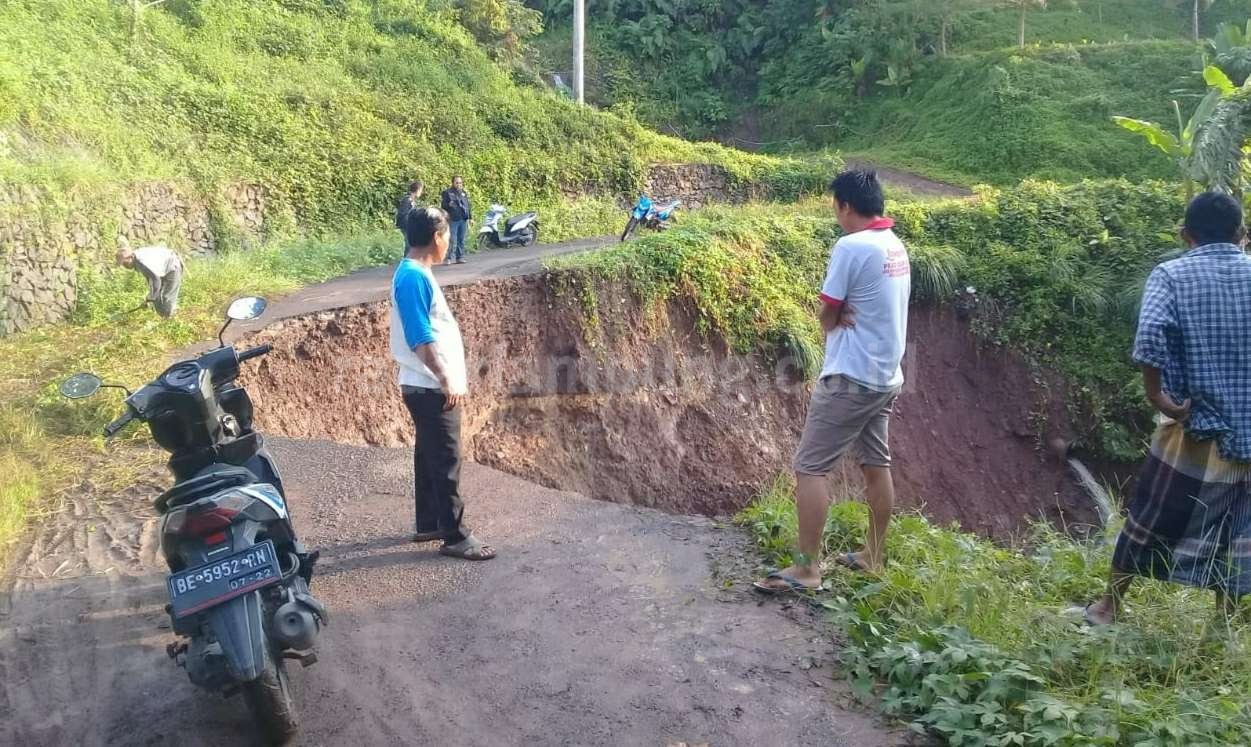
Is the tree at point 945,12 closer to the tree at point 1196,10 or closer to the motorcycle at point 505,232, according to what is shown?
the tree at point 1196,10

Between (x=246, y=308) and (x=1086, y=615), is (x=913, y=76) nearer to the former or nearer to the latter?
→ (x=1086, y=615)

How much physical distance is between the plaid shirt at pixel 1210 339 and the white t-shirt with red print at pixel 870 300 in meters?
1.00

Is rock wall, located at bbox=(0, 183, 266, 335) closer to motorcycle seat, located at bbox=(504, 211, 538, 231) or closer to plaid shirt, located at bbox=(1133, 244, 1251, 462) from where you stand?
motorcycle seat, located at bbox=(504, 211, 538, 231)

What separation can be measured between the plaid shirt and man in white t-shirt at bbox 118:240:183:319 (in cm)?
855

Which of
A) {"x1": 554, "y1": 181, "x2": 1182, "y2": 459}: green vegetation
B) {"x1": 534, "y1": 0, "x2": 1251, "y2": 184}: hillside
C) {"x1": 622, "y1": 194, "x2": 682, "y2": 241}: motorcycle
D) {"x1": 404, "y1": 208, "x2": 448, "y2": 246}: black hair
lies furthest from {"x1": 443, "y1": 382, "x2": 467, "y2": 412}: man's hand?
{"x1": 534, "y1": 0, "x2": 1251, "y2": 184}: hillside

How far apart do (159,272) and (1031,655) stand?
8.47 metres

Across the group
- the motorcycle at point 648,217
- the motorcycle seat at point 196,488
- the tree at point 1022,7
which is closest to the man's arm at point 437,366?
the motorcycle seat at point 196,488

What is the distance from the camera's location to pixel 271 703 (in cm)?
334

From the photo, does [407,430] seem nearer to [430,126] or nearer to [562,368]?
[562,368]

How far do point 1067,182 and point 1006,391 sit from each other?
37.9 feet

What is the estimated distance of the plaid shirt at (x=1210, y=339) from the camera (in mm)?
3719

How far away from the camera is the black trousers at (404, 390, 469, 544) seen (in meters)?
4.89

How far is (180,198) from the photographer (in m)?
13.6

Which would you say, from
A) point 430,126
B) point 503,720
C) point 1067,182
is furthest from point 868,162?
point 503,720
